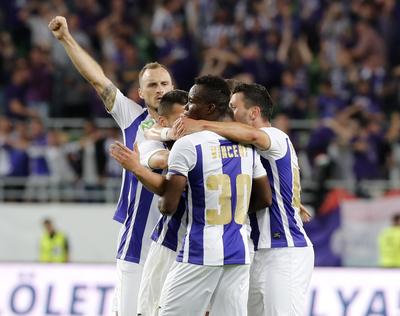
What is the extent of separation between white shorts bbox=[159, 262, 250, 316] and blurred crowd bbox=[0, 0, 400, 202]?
9.19 metres

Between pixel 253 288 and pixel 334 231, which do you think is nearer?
pixel 253 288

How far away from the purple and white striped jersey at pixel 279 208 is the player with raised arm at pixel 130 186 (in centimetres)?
80

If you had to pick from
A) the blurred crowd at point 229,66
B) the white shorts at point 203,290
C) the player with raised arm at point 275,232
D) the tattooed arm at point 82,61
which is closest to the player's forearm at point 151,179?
the white shorts at point 203,290

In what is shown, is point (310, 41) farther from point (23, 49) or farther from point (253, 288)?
point (253, 288)

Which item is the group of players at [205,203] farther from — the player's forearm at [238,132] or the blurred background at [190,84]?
the blurred background at [190,84]

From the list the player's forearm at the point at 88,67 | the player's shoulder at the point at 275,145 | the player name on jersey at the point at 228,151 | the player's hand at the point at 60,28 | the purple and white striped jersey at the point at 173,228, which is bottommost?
the purple and white striped jersey at the point at 173,228

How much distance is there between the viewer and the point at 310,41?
61.2 feet

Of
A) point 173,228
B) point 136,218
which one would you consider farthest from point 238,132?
point 136,218

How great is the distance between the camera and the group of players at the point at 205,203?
693 centimetres

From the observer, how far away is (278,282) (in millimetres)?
7582

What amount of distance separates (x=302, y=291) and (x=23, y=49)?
1238cm

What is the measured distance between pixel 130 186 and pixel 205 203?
119 cm

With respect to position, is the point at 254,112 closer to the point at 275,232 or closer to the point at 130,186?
the point at 275,232

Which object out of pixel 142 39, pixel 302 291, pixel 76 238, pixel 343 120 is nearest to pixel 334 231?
pixel 343 120
